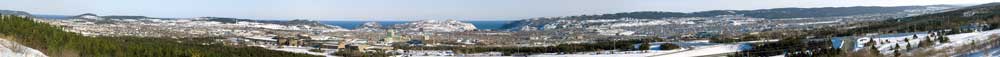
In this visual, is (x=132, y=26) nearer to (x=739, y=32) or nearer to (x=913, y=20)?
(x=739, y=32)

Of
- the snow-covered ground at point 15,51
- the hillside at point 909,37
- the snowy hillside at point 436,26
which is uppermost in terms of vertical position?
the snow-covered ground at point 15,51

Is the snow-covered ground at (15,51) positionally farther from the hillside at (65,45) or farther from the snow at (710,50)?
the snow at (710,50)

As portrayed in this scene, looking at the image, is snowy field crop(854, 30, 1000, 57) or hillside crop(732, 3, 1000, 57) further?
hillside crop(732, 3, 1000, 57)

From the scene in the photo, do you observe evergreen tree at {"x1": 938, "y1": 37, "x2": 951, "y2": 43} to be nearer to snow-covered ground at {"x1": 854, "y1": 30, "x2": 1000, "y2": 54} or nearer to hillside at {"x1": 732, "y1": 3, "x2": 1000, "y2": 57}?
hillside at {"x1": 732, "y1": 3, "x2": 1000, "y2": 57}

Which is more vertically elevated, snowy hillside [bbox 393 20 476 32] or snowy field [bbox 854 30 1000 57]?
snowy field [bbox 854 30 1000 57]

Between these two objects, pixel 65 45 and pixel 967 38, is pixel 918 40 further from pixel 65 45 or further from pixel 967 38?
pixel 65 45

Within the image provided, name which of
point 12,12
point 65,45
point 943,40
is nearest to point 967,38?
point 943,40

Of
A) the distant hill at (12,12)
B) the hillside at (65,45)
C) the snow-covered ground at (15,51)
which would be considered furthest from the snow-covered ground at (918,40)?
the distant hill at (12,12)

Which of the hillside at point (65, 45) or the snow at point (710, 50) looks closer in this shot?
the hillside at point (65, 45)

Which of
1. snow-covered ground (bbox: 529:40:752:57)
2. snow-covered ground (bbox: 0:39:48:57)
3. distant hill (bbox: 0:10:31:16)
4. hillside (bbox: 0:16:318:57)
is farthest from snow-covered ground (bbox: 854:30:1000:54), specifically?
distant hill (bbox: 0:10:31:16)

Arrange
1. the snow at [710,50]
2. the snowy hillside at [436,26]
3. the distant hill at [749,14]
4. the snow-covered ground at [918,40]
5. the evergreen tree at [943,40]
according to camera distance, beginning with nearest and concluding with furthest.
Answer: the snow-covered ground at [918,40], the evergreen tree at [943,40], the snow at [710,50], the distant hill at [749,14], the snowy hillside at [436,26]
